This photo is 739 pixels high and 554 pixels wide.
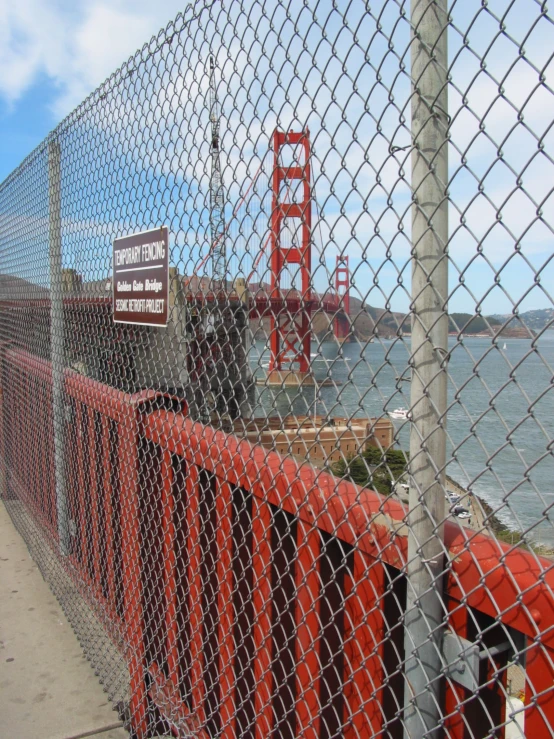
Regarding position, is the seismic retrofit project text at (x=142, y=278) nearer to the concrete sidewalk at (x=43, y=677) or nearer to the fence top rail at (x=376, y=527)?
the fence top rail at (x=376, y=527)

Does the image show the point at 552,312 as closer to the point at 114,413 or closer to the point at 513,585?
the point at 513,585

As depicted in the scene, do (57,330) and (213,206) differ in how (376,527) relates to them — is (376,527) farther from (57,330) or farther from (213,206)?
(57,330)

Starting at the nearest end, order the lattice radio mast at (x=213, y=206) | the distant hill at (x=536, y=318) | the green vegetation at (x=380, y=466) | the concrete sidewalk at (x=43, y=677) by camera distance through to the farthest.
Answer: the distant hill at (x=536, y=318)
the green vegetation at (x=380, y=466)
the lattice radio mast at (x=213, y=206)
the concrete sidewalk at (x=43, y=677)

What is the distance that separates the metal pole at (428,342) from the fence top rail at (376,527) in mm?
55

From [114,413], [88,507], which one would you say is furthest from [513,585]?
[88,507]

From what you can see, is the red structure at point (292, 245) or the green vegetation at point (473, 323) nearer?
the green vegetation at point (473, 323)

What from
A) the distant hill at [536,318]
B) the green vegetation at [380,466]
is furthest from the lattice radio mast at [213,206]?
the distant hill at [536,318]

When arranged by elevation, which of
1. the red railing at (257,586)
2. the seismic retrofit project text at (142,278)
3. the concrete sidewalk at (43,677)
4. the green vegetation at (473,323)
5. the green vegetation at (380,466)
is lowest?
the concrete sidewalk at (43,677)

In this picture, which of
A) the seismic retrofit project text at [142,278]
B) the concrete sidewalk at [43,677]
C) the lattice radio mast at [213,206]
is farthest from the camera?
the concrete sidewalk at [43,677]

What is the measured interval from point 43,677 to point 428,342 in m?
2.67

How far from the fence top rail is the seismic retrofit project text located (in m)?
0.49

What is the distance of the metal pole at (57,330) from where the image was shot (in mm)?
3635

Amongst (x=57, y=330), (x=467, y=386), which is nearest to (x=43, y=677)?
(x=57, y=330)

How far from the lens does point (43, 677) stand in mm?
2883
